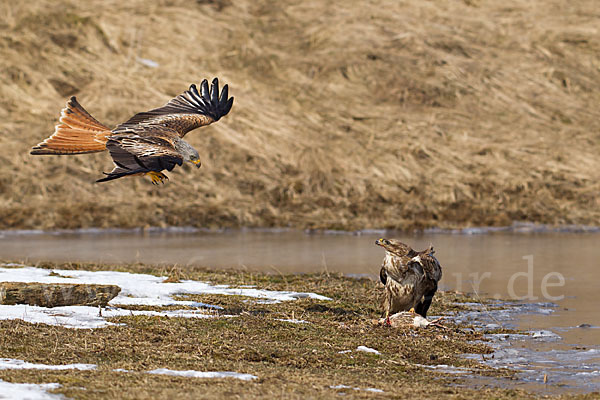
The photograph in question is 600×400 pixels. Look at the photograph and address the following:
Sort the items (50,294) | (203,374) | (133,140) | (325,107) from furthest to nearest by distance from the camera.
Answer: (325,107) < (50,294) < (133,140) < (203,374)

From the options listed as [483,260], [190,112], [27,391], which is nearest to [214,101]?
[190,112]

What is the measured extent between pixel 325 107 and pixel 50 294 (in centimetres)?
3169

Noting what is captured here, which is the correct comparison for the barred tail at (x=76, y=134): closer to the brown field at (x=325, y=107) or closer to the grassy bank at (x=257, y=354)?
the grassy bank at (x=257, y=354)

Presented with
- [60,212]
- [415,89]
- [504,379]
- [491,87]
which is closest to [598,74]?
[491,87]

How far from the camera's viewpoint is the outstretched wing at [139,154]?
333 inches

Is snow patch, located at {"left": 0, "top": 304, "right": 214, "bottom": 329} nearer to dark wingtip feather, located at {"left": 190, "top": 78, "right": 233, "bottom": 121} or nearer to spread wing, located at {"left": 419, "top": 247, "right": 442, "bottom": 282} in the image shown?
dark wingtip feather, located at {"left": 190, "top": 78, "right": 233, "bottom": 121}

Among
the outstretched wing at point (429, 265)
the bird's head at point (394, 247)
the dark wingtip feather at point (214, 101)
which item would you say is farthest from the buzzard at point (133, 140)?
the outstretched wing at point (429, 265)

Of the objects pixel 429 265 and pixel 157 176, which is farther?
pixel 429 265

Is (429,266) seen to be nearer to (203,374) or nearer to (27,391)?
(203,374)

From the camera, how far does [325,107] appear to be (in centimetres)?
4153

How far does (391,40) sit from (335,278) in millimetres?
33026

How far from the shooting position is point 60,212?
29547 millimetres

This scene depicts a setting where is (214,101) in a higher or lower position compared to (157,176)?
higher

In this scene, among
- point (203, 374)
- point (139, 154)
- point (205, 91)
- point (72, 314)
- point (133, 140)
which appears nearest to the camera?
point (203, 374)
